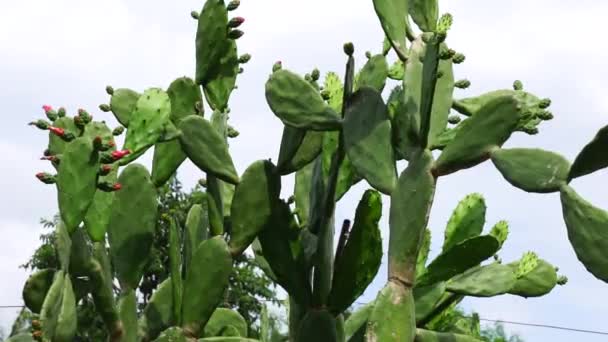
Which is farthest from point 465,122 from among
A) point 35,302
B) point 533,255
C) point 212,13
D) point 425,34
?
point 35,302

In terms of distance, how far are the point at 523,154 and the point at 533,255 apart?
68 cm

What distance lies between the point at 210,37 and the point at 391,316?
1130 millimetres

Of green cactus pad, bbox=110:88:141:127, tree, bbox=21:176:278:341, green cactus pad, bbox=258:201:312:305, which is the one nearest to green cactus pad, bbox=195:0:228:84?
green cactus pad, bbox=110:88:141:127

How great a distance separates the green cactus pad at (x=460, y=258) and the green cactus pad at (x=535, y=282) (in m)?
0.49

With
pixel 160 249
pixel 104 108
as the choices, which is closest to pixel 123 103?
pixel 104 108

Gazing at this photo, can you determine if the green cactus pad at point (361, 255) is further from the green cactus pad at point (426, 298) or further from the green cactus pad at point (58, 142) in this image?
the green cactus pad at point (58, 142)

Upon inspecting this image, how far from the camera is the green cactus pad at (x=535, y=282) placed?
3909 mm

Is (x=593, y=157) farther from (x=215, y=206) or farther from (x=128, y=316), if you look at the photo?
(x=128, y=316)

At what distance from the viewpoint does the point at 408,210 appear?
3332 millimetres

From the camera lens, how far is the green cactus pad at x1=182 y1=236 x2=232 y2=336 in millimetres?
3564

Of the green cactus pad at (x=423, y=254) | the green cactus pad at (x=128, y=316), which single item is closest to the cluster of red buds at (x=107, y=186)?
the green cactus pad at (x=128, y=316)

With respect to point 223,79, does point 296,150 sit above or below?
below

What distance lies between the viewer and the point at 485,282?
374 cm

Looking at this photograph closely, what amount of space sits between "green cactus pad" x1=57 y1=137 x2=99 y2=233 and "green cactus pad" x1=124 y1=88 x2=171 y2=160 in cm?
27
